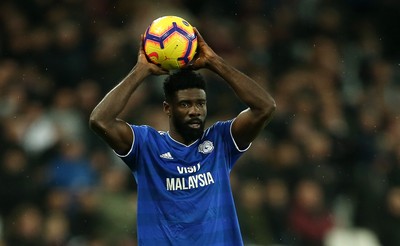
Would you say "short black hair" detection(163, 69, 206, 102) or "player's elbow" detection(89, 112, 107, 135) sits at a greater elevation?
"short black hair" detection(163, 69, 206, 102)

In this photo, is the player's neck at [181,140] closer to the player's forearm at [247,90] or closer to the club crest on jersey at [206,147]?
the club crest on jersey at [206,147]

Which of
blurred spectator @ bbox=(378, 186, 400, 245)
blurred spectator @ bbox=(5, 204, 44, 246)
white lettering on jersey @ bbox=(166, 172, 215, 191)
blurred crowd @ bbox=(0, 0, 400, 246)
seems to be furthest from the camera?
blurred spectator @ bbox=(378, 186, 400, 245)

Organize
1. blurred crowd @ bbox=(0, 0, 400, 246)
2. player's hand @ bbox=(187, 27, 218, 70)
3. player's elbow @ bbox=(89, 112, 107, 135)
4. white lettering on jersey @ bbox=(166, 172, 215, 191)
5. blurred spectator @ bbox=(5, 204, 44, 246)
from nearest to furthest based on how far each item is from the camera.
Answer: player's elbow @ bbox=(89, 112, 107, 135)
white lettering on jersey @ bbox=(166, 172, 215, 191)
player's hand @ bbox=(187, 27, 218, 70)
blurred spectator @ bbox=(5, 204, 44, 246)
blurred crowd @ bbox=(0, 0, 400, 246)

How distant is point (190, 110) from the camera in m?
5.86

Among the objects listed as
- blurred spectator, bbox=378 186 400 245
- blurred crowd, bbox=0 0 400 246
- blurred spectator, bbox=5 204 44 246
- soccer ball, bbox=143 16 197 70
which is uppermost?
soccer ball, bbox=143 16 197 70

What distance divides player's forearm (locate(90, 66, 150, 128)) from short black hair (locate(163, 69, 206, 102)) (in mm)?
208

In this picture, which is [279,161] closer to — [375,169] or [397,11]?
[375,169]

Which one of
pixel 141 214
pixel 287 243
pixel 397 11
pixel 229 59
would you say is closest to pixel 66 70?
pixel 229 59

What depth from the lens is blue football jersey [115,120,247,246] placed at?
228 inches

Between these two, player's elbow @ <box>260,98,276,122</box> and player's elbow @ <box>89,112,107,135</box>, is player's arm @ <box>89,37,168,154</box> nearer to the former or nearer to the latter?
player's elbow @ <box>89,112,107,135</box>

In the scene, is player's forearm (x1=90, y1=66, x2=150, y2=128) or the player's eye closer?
player's forearm (x1=90, y1=66, x2=150, y2=128)

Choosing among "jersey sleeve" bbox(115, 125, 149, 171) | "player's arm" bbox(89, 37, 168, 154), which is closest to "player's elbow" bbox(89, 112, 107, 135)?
"player's arm" bbox(89, 37, 168, 154)

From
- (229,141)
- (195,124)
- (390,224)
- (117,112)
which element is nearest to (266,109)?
(229,141)

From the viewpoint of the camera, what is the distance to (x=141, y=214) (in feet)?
19.3
